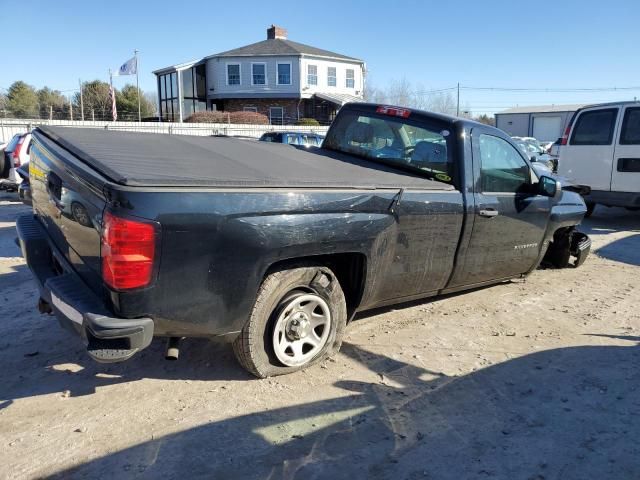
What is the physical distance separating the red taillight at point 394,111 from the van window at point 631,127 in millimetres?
6546

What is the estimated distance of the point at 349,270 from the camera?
3883 mm

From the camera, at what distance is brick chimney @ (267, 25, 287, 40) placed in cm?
4350

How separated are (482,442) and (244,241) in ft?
5.79

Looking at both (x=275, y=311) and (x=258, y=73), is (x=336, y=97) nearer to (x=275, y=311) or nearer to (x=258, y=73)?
(x=258, y=73)

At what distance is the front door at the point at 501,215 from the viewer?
Result: 4605mm

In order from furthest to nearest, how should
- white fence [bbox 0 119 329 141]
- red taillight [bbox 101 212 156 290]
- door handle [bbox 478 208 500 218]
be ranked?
white fence [bbox 0 119 329 141]
door handle [bbox 478 208 500 218]
red taillight [bbox 101 212 156 290]

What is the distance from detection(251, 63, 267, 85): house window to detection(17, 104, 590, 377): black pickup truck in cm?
3694

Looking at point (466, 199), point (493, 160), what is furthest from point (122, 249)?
point (493, 160)

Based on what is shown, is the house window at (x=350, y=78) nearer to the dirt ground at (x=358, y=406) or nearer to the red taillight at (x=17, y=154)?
the red taillight at (x=17, y=154)

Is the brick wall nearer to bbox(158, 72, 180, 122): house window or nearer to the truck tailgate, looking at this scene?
bbox(158, 72, 180, 122): house window

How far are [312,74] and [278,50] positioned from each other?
3129mm

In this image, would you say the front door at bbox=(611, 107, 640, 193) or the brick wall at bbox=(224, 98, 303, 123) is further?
the brick wall at bbox=(224, 98, 303, 123)

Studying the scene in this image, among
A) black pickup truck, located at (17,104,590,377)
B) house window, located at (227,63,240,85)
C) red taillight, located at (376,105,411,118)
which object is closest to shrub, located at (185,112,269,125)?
house window, located at (227,63,240,85)

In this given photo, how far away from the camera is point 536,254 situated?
218 inches
